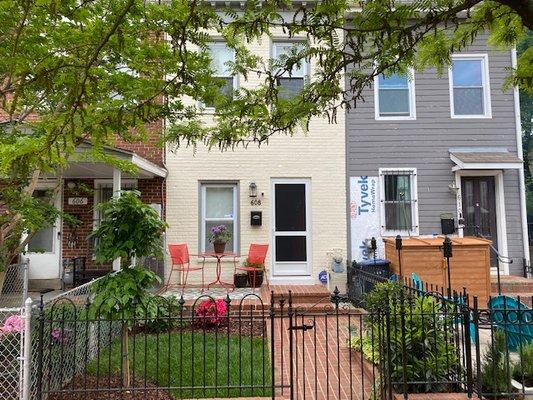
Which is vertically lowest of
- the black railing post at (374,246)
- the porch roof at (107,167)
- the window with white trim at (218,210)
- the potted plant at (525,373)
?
the potted plant at (525,373)

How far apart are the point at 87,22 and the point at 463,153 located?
28.5 ft

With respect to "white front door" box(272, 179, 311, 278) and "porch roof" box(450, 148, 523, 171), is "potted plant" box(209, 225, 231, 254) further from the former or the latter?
"porch roof" box(450, 148, 523, 171)

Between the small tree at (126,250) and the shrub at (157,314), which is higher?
the small tree at (126,250)

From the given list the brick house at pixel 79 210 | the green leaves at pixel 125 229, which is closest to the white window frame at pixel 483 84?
the brick house at pixel 79 210

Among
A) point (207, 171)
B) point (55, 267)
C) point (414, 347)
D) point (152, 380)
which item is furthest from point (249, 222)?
point (414, 347)

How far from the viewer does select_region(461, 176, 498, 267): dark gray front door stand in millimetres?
10062

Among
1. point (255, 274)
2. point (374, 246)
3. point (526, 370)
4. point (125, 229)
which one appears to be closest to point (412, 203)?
point (374, 246)

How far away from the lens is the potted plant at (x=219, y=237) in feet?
30.6

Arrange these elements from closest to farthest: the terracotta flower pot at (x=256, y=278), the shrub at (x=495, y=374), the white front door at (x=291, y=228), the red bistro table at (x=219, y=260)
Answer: the shrub at (x=495, y=374) < the red bistro table at (x=219, y=260) < the terracotta flower pot at (x=256, y=278) < the white front door at (x=291, y=228)

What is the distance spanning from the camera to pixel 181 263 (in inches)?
366

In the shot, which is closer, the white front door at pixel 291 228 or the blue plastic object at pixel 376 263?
the blue plastic object at pixel 376 263

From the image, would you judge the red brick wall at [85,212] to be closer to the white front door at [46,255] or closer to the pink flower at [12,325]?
the white front door at [46,255]

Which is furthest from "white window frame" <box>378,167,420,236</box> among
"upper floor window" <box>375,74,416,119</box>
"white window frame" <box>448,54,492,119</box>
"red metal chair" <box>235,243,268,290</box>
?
"red metal chair" <box>235,243,268,290</box>

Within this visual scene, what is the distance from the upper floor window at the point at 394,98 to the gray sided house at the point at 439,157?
0.08ft
